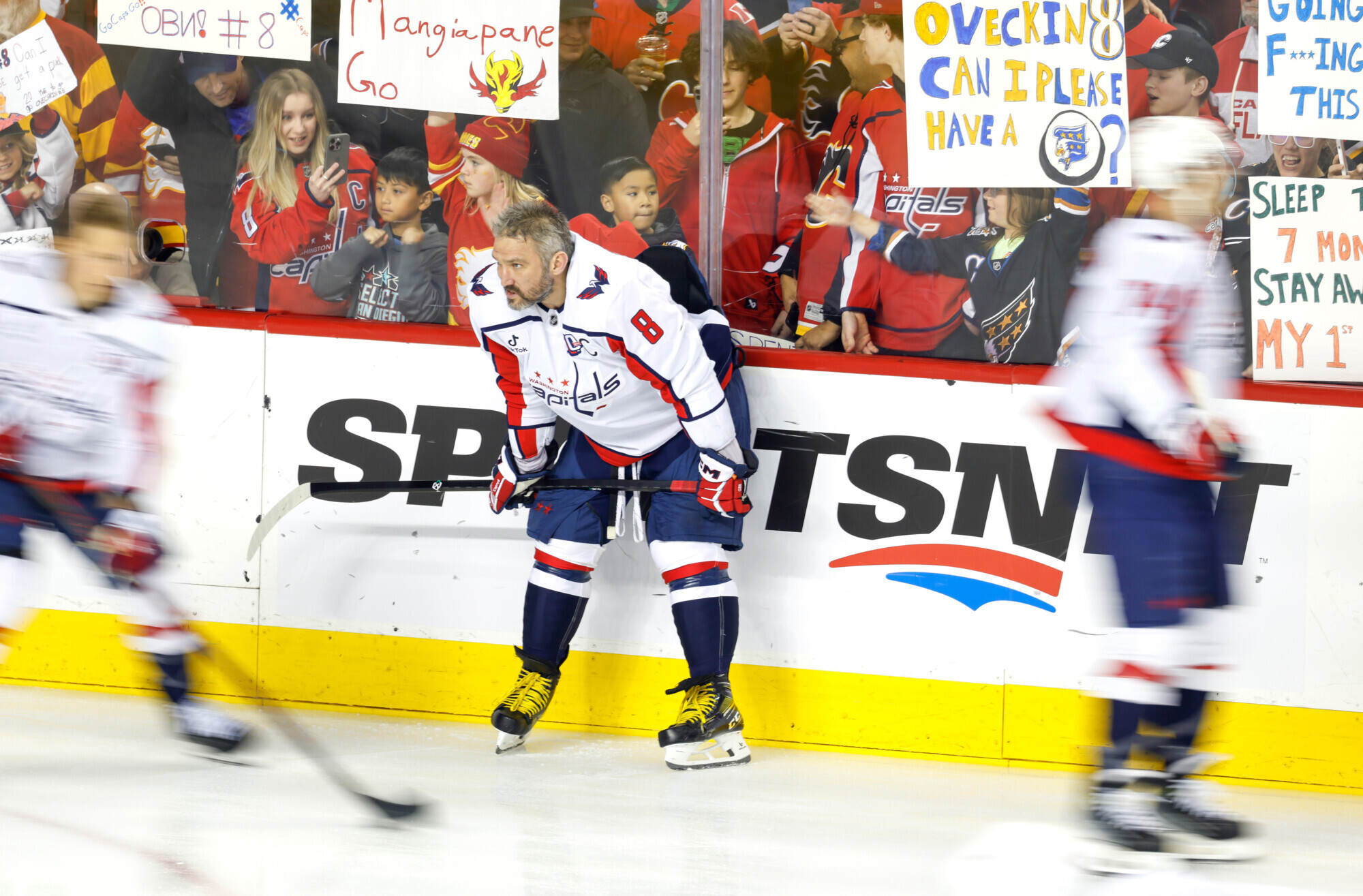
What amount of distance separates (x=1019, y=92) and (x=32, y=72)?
286cm

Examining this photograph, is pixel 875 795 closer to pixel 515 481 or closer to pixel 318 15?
pixel 515 481

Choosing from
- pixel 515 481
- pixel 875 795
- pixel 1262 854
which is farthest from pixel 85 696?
pixel 1262 854

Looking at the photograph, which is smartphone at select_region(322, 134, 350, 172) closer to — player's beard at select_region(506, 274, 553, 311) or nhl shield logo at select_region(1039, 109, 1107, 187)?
player's beard at select_region(506, 274, 553, 311)

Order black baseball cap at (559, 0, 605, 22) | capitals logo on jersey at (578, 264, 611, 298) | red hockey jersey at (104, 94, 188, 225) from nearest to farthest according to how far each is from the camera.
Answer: capitals logo on jersey at (578, 264, 611, 298), black baseball cap at (559, 0, 605, 22), red hockey jersey at (104, 94, 188, 225)

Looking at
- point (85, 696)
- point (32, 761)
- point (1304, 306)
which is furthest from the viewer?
point (85, 696)

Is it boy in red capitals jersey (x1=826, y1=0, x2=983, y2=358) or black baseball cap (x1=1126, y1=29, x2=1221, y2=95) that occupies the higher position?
black baseball cap (x1=1126, y1=29, x2=1221, y2=95)

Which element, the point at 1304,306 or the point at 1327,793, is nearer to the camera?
the point at 1327,793

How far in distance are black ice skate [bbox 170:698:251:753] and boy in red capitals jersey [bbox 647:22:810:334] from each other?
5.43 feet

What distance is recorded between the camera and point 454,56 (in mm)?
3707

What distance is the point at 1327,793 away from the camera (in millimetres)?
3139

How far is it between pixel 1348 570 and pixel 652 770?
171 centimetres

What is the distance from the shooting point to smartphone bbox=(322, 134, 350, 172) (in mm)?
3824

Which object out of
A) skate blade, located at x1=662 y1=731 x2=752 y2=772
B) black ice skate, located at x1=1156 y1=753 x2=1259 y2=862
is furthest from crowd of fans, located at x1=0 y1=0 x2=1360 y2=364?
black ice skate, located at x1=1156 y1=753 x2=1259 y2=862

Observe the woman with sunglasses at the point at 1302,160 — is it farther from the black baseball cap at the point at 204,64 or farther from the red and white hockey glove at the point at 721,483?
the black baseball cap at the point at 204,64
